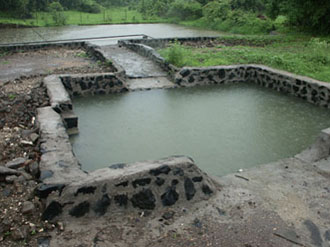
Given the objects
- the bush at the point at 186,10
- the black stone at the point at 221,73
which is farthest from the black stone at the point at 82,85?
the bush at the point at 186,10

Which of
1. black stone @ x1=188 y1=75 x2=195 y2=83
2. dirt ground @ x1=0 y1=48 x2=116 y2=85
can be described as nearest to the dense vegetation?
black stone @ x1=188 y1=75 x2=195 y2=83

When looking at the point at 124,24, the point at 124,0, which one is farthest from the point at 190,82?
the point at 124,0

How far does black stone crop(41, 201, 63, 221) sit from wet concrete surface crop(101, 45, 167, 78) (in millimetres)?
6549

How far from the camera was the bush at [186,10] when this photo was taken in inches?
1092

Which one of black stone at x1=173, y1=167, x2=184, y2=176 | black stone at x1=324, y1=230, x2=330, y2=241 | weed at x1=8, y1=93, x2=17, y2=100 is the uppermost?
black stone at x1=173, y1=167, x2=184, y2=176

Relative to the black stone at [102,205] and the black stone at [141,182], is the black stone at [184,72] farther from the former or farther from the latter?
the black stone at [102,205]

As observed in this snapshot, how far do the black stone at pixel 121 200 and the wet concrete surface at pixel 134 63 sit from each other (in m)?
6.38

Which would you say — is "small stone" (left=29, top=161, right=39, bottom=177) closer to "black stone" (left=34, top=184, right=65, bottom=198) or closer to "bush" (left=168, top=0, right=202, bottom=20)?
"black stone" (left=34, top=184, right=65, bottom=198)

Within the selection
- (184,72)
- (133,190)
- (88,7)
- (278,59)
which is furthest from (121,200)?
(88,7)

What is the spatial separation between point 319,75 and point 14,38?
15208 mm

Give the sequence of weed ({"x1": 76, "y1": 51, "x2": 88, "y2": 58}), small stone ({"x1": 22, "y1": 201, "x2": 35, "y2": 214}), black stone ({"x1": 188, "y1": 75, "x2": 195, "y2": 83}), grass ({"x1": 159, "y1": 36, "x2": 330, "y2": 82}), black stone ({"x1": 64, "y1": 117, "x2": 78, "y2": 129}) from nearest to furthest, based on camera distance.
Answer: small stone ({"x1": 22, "y1": 201, "x2": 35, "y2": 214})
black stone ({"x1": 64, "y1": 117, "x2": 78, "y2": 129})
grass ({"x1": 159, "y1": 36, "x2": 330, "y2": 82})
black stone ({"x1": 188, "y1": 75, "x2": 195, "y2": 83})
weed ({"x1": 76, "y1": 51, "x2": 88, "y2": 58})

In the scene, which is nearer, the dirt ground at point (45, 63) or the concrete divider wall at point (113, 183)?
the concrete divider wall at point (113, 183)

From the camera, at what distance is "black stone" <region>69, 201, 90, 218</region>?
3.35 meters

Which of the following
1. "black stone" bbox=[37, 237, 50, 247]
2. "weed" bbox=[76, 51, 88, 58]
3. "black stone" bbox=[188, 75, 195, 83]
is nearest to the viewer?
"black stone" bbox=[37, 237, 50, 247]
